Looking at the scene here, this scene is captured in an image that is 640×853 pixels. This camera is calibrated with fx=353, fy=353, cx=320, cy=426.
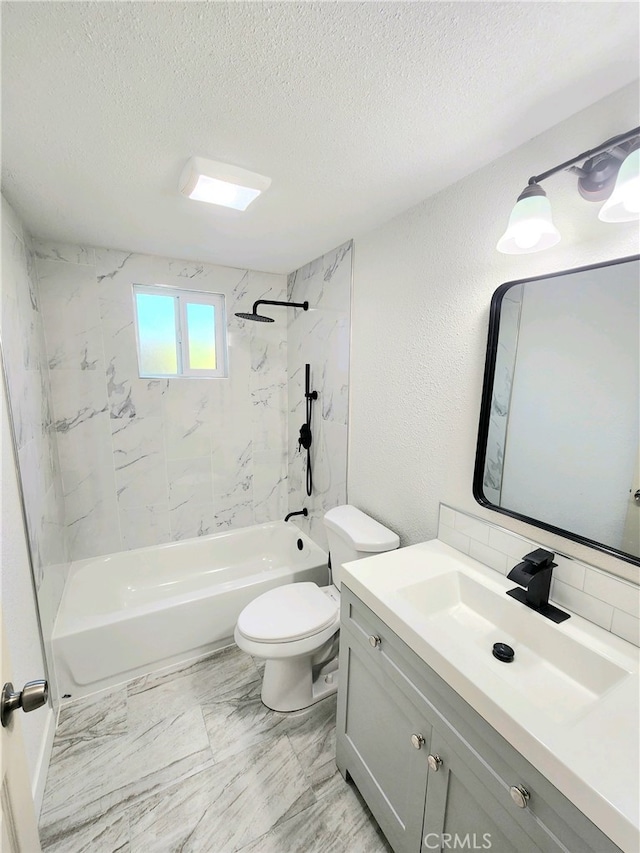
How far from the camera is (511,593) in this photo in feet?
3.70

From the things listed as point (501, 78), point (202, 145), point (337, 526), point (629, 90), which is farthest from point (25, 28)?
point (337, 526)

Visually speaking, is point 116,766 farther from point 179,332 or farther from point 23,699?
point 179,332

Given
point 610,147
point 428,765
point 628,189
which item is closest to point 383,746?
point 428,765

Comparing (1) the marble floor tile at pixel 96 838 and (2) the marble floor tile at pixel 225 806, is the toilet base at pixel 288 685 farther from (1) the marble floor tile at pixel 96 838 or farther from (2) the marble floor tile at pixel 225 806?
(1) the marble floor tile at pixel 96 838

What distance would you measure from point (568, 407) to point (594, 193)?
0.59 metres

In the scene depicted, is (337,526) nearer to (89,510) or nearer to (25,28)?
(89,510)

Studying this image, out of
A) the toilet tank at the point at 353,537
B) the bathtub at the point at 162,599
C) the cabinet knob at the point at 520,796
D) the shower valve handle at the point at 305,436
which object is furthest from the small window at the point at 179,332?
the cabinet knob at the point at 520,796

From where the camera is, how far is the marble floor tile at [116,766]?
133 cm

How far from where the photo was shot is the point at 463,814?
85 centimetres

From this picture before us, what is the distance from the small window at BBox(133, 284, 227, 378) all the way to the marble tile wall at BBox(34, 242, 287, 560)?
0.08 meters

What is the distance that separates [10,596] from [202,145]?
1.66 m

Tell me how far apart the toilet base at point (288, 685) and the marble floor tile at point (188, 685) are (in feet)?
0.73

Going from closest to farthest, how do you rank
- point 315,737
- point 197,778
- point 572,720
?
point 572,720
point 197,778
point 315,737

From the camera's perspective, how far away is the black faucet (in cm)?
103
